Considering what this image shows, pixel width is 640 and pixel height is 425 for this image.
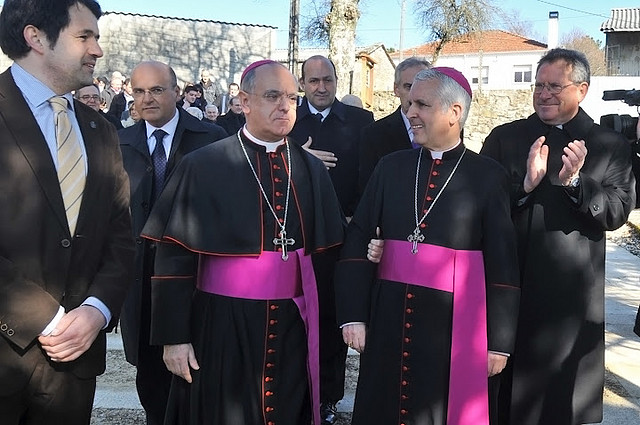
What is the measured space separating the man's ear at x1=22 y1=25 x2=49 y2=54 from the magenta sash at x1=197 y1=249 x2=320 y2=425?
113 cm

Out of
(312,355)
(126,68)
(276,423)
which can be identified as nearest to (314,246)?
(312,355)

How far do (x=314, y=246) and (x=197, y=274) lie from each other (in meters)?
0.56

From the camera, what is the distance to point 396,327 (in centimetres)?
311

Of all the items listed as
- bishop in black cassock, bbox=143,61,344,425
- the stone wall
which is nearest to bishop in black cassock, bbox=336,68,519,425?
bishop in black cassock, bbox=143,61,344,425

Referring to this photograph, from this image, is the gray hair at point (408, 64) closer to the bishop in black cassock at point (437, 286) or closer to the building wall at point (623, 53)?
the bishop in black cassock at point (437, 286)

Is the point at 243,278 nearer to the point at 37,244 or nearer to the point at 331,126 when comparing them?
the point at 37,244

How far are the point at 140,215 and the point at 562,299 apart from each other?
240cm

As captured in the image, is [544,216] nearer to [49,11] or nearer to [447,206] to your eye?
[447,206]

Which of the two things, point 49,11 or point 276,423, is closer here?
point 49,11

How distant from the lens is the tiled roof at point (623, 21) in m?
38.0

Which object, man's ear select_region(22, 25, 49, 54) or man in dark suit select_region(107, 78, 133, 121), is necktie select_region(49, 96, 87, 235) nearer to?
man's ear select_region(22, 25, 49, 54)

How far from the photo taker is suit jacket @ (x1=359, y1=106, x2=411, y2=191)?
15.1 feet

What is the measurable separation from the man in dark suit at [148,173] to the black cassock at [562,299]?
77.1 inches

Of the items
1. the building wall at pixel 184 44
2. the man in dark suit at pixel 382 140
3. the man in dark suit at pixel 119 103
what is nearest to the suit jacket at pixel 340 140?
the man in dark suit at pixel 382 140
